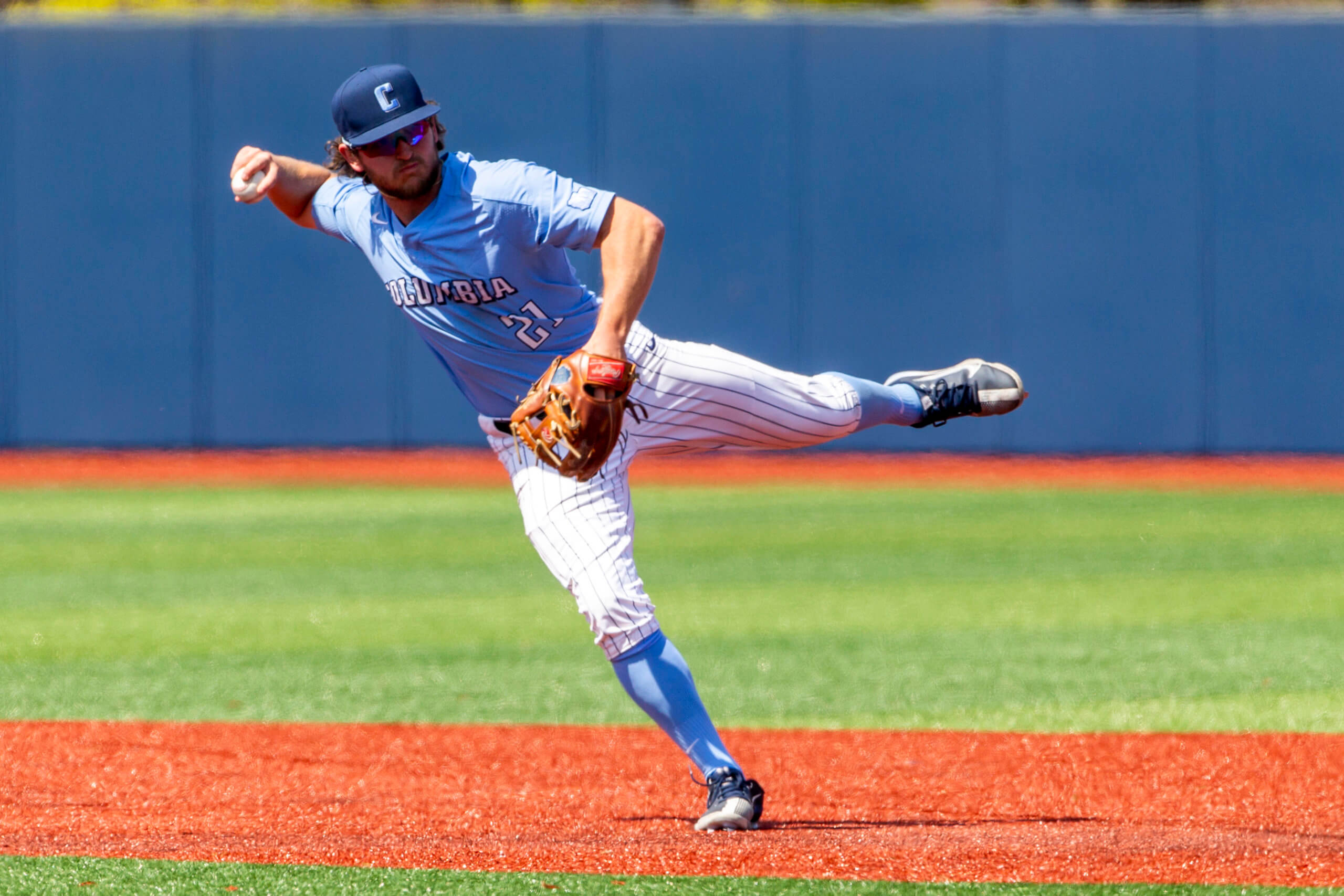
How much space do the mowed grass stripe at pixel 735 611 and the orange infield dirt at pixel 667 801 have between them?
445 millimetres

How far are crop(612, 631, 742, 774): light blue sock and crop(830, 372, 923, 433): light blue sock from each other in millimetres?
805

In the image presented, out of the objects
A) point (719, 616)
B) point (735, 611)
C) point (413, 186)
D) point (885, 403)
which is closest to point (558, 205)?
point (413, 186)

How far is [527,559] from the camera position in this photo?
10.4 m

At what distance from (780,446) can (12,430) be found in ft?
45.5

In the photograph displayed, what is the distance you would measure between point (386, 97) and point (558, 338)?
2.44 feet

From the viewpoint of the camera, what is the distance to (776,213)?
16203 mm

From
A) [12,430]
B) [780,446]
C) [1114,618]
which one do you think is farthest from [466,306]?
[12,430]

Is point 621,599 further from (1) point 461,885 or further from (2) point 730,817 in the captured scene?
(1) point 461,885

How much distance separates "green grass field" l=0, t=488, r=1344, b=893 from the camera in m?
6.12

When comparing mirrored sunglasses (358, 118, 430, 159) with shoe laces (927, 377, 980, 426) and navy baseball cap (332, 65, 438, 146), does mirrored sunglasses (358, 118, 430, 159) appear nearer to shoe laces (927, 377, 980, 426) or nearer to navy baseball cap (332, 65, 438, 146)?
navy baseball cap (332, 65, 438, 146)

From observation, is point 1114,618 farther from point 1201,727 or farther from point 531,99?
point 531,99

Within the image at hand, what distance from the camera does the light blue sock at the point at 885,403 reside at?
436 cm

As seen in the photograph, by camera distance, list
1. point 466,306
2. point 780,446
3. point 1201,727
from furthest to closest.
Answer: point 1201,727, point 780,446, point 466,306

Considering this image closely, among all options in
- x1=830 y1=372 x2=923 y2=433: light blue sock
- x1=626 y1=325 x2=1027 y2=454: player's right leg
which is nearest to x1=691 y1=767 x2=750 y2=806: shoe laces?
x1=626 y1=325 x2=1027 y2=454: player's right leg
